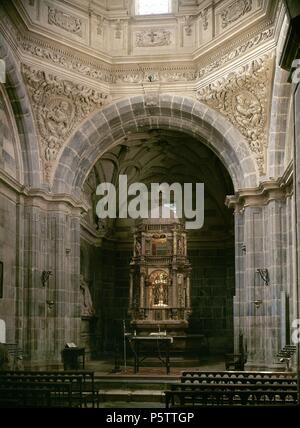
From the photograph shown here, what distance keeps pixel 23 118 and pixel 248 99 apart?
559 cm

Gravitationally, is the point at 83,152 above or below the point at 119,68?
below

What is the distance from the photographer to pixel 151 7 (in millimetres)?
19328

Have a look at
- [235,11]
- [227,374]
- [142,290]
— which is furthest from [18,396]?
[142,290]

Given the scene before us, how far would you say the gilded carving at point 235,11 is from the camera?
1691 cm

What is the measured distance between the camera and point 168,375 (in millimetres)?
16656

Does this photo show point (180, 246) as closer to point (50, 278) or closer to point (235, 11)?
point (50, 278)

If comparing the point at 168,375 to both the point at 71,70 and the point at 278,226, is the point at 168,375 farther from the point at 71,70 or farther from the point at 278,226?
the point at 71,70

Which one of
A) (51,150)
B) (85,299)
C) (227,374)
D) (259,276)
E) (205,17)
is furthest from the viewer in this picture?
(85,299)

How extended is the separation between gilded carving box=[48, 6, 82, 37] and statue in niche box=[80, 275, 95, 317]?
26.9 ft

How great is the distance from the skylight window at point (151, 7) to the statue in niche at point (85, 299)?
338 inches

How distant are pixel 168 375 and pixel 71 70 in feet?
26.3

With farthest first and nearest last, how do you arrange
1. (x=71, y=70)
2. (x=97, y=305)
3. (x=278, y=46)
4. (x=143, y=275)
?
(x=97, y=305)
(x=143, y=275)
(x=71, y=70)
(x=278, y=46)

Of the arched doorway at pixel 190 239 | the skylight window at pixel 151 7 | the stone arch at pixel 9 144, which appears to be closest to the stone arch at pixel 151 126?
the stone arch at pixel 9 144
